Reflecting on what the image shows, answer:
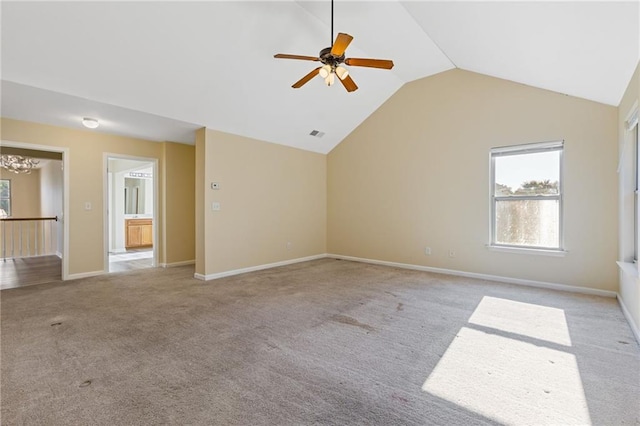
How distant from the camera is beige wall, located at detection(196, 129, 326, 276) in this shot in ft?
16.3

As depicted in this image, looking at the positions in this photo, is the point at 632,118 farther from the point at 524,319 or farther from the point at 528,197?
the point at 524,319

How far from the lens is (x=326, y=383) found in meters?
2.03

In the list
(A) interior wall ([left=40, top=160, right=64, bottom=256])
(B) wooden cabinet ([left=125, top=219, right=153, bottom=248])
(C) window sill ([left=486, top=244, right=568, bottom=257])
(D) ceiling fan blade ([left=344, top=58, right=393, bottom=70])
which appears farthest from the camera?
(B) wooden cabinet ([left=125, top=219, right=153, bottom=248])

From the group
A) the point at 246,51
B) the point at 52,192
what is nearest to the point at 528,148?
the point at 246,51

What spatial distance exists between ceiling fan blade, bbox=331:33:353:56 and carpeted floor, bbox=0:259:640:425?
2.70m

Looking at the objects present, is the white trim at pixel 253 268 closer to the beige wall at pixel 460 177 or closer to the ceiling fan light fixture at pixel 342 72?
the beige wall at pixel 460 177

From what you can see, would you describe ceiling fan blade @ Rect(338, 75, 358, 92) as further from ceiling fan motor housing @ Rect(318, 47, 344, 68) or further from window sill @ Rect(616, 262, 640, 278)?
window sill @ Rect(616, 262, 640, 278)

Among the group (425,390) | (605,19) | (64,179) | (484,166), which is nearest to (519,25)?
(605,19)

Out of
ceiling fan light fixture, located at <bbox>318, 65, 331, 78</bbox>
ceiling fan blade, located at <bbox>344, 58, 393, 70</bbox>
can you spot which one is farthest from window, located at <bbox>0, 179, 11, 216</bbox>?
ceiling fan blade, located at <bbox>344, 58, 393, 70</bbox>

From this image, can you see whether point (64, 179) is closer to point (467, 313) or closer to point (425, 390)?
point (425, 390)

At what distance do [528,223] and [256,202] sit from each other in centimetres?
462

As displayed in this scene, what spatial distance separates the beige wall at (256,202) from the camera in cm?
495

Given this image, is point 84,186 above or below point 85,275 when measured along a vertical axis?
above

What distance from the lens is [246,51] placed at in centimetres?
373
